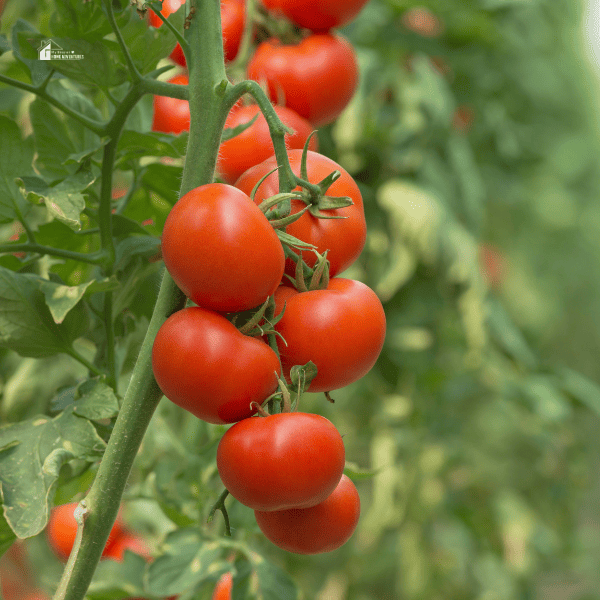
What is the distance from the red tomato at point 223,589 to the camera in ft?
1.81

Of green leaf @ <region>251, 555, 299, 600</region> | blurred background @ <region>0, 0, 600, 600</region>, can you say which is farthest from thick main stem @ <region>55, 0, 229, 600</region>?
blurred background @ <region>0, 0, 600, 600</region>

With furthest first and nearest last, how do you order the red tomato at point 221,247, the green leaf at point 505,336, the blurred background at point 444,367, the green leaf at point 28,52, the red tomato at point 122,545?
the green leaf at point 505,336
the blurred background at point 444,367
the red tomato at point 122,545
the green leaf at point 28,52
the red tomato at point 221,247

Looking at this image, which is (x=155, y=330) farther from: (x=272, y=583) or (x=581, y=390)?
(x=581, y=390)

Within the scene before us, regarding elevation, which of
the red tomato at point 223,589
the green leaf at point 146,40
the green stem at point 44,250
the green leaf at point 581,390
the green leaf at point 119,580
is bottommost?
the green leaf at point 581,390

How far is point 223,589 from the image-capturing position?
56 centimetres

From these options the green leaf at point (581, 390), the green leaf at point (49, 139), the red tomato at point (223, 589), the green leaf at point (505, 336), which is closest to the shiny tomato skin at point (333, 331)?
the green leaf at point (49, 139)

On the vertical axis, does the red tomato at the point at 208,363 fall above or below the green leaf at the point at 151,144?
below

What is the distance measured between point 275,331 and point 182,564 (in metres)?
0.28

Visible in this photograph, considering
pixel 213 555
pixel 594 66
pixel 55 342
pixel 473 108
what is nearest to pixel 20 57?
pixel 55 342

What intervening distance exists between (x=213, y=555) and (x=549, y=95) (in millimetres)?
1548

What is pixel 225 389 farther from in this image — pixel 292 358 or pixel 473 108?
pixel 473 108

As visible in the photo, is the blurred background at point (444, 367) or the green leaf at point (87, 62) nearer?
the green leaf at point (87, 62)

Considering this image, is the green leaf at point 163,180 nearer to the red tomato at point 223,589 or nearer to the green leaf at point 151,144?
the green leaf at point 151,144

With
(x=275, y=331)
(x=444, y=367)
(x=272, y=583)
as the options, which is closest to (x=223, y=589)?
(x=272, y=583)
